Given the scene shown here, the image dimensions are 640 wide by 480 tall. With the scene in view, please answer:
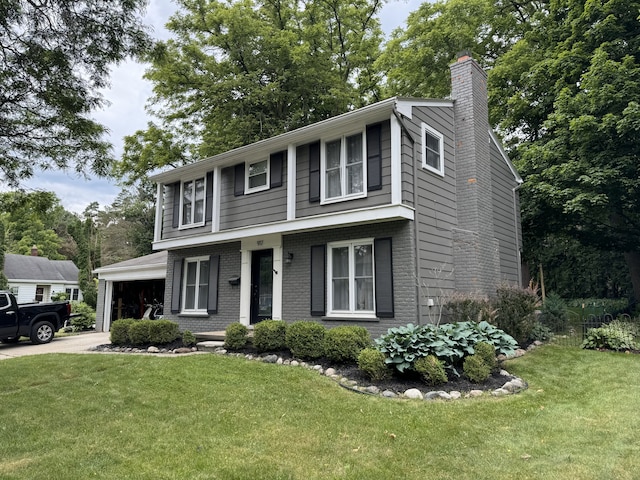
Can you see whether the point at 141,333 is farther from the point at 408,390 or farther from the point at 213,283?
the point at 408,390

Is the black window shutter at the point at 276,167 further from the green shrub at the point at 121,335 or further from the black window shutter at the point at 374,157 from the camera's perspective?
the green shrub at the point at 121,335

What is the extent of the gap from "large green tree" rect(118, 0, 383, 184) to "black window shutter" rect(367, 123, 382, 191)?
→ 11.7m

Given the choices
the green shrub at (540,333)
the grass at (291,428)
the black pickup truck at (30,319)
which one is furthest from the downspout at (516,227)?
the black pickup truck at (30,319)

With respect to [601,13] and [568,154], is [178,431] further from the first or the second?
[601,13]

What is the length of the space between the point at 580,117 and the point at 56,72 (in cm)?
1314

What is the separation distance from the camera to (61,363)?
833cm

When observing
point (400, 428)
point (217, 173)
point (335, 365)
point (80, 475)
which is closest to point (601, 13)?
point (217, 173)

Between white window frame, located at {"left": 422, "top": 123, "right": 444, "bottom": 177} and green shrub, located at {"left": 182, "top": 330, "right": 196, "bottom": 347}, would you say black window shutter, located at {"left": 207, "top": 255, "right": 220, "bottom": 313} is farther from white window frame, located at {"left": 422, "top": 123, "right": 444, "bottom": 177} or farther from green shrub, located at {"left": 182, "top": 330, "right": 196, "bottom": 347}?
white window frame, located at {"left": 422, "top": 123, "right": 444, "bottom": 177}

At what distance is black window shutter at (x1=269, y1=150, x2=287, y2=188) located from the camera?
10.8 meters

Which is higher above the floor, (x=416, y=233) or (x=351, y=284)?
(x=416, y=233)

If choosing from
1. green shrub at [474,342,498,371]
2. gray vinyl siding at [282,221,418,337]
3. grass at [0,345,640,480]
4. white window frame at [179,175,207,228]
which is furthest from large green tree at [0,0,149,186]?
green shrub at [474,342,498,371]

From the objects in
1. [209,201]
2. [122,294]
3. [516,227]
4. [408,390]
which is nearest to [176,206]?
[209,201]

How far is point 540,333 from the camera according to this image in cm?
1095

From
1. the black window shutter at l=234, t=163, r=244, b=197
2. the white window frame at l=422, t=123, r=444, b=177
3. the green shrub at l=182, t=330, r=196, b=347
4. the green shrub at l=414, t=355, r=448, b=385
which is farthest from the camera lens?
the black window shutter at l=234, t=163, r=244, b=197
